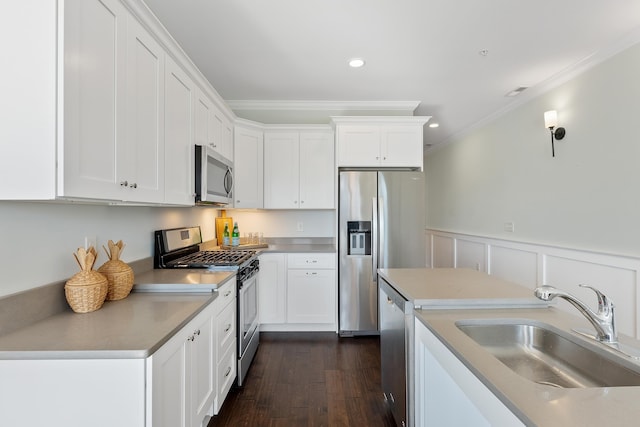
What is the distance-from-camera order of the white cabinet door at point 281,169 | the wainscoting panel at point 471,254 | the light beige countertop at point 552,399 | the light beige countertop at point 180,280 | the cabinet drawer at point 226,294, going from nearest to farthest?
1. the light beige countertop at point 552,399
2. the light beige countertop at point 180,280
3. the cabinet drawer at point 226,294
4. the white cabinet door at point 281,169
5. the wainscoting panel at point 471,254

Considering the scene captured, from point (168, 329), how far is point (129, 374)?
0.20m

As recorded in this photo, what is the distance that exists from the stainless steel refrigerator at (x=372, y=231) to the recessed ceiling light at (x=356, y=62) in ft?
3.41

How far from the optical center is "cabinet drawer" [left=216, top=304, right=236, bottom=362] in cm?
192

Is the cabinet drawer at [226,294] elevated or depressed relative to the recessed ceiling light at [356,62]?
depressed

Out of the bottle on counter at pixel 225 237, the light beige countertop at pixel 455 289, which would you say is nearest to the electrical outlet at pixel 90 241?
the light beige countertop at pixel 455 289

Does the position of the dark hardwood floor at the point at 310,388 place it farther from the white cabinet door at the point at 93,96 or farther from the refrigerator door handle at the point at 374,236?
the white cabinet door at the point at 93,96

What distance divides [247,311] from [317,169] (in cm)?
181

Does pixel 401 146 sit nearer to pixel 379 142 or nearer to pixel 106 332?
pixel 379 142

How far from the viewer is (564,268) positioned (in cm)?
295

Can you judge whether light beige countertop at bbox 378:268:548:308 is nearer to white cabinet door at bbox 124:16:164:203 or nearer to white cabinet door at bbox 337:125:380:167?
white cabinet door at bbox 124:16:164:203

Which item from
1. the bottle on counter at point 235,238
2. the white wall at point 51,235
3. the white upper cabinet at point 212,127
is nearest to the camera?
the white wall at point 51,235

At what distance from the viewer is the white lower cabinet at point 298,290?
335 cm

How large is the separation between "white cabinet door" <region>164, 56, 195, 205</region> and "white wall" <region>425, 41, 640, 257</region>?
3275 millimetres

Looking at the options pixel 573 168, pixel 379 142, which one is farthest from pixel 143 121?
pixel 573 168
